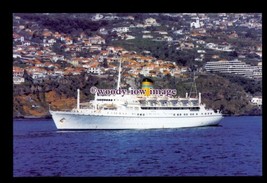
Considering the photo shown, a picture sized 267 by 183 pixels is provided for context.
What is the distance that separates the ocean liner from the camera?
1878 centimetres

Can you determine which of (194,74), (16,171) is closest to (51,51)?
(194,74)

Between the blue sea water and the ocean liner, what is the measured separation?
39 centimetres

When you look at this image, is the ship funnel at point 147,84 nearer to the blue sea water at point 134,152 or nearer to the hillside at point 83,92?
the hillside at point 83,92

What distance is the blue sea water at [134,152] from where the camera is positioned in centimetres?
1298

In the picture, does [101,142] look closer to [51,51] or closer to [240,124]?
[51,51]

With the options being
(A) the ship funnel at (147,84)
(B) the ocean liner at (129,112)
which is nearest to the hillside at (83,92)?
(A) the ship funnel at (147,84)

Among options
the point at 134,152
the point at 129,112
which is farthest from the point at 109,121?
the point at 134,152

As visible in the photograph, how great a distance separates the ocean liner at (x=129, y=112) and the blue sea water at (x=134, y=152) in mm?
395

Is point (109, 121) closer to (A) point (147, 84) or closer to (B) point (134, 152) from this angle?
(A) point (147, 84)

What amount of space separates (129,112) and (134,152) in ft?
14.8

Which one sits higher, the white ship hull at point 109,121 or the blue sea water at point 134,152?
the white ship hull at point 109,121

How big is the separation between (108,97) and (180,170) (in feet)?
20.0

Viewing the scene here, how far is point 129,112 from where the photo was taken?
19.2 m

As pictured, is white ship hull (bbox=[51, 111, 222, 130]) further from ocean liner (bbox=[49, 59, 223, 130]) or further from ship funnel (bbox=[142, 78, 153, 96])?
ship funnel (bbox=[142, 78, 153, 96])
